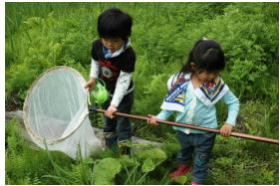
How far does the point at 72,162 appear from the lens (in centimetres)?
315

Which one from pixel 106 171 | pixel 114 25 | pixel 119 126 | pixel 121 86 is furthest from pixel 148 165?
Answer: pixel 114 25

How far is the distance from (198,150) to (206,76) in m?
0.59

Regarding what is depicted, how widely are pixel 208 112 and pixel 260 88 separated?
54.4 inches

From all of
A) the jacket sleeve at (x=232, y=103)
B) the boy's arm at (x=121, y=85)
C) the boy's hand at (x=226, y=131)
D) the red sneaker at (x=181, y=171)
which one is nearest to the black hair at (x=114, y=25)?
the boy's arm at (x=121, y=85)

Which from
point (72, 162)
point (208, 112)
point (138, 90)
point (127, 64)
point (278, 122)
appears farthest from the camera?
point (138, 90)

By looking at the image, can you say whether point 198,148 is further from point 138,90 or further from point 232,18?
point 232,18

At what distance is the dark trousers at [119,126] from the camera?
10.2 ft

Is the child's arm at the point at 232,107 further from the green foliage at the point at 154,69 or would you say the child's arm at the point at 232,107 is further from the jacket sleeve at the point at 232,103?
the green foliage at the point at 154,69

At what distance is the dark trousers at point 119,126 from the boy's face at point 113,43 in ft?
1.43

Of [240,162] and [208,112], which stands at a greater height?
[208,112]

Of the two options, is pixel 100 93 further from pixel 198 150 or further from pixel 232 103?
pixel 232 103

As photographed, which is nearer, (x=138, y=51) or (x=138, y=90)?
(x=138, y=90)

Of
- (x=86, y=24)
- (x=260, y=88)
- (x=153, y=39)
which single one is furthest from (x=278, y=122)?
(x=86, y=24)

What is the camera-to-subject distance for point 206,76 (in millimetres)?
2508
